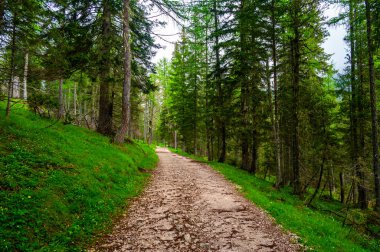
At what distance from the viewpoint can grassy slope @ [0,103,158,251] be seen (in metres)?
5.17

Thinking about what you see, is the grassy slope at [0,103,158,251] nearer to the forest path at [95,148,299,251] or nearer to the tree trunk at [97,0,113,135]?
the forest path at [95,148,299,251]

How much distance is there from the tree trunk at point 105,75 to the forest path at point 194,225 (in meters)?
8.70

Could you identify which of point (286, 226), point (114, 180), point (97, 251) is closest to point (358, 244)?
point (286, 226)

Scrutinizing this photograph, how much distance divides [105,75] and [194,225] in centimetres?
1345

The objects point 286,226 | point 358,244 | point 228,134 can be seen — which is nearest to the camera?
point 286,226

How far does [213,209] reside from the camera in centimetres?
816

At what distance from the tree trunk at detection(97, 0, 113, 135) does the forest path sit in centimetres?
870

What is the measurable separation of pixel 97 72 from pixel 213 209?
12.5m

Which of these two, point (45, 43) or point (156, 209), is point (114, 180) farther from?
point (45, 43)

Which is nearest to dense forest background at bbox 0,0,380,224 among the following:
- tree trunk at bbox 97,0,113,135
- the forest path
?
tree trunk at bbox 97,0,113,135

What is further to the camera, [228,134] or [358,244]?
[228,134]

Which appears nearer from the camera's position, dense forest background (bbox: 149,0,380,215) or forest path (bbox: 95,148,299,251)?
forest path (bbox: 95,148,299,251)

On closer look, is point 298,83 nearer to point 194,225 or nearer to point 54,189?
point 194,225

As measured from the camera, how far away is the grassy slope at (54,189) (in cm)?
517
